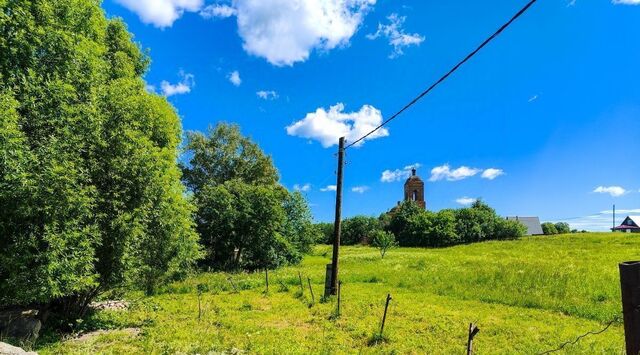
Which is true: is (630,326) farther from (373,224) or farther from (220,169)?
(373,224)

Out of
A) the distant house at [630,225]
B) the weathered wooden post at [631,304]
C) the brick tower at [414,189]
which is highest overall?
the brick tower at [414,189]

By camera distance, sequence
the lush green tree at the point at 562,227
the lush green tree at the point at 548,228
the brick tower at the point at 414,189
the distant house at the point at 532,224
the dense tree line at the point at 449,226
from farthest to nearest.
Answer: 1. the lush green tree at the point at 562,227
2. the lush green tree at the point at 548,228
3. the distant house at the point at 532,224
4. the brick tower at the point at 414,189
5. the dense tree line at the point at 449,226

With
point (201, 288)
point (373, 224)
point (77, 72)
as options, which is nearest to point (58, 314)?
point (77, 72)

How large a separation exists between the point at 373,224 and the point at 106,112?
8460 centimetres

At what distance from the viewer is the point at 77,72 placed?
1171cm

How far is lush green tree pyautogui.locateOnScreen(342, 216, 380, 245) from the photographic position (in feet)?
306

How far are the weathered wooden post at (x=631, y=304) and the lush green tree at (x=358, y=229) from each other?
295 ft

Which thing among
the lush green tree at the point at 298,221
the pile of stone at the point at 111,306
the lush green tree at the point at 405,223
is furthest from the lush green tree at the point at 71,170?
the lush green tree at the point at 405,223

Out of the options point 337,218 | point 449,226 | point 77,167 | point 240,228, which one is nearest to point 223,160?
point 240,228

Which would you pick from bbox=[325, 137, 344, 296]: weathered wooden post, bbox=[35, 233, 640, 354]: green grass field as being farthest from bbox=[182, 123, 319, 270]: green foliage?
bbox=[325, 137, 344, 296]: weathered wooden post

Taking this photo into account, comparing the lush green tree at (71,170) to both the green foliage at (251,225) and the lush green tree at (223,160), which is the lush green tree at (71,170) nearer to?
the green foliage at (251,225)

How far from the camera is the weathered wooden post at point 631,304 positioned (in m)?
3.41

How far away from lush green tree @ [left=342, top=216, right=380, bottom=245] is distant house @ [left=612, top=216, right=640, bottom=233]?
61.7m

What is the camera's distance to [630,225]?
96.0 metres
